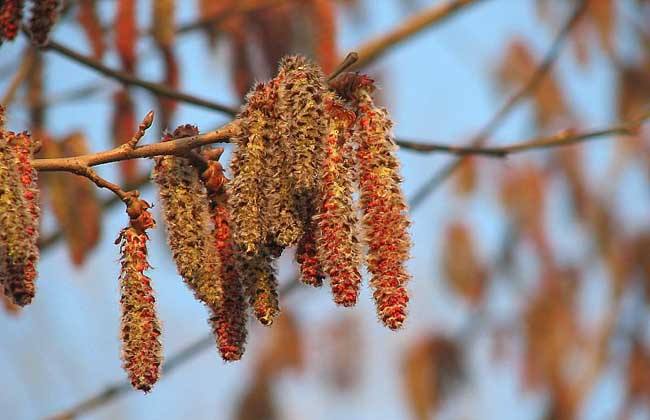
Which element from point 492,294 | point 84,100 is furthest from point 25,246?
point 492,294

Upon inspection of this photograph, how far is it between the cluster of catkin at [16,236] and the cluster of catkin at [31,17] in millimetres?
318

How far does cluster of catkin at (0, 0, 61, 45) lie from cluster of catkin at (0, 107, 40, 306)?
32 cm

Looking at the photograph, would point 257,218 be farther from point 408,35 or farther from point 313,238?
point 408,35

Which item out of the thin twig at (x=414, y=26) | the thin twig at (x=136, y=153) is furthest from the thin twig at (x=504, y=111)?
the thin twig at (x=136, y=153)

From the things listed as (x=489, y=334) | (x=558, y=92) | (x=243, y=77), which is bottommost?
(x=243, y=77)

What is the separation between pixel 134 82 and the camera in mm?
3127

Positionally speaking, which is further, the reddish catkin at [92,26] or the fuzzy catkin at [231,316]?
the reddish catkin at [92,26]

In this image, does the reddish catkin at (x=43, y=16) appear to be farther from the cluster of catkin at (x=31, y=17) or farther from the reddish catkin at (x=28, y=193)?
the reddish catkin at (x=28, y=193)

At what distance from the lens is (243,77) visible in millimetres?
3912

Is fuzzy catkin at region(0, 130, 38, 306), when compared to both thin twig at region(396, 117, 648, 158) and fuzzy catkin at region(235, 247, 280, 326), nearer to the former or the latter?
fuzzy catkin at region(235, 247, 280, 326)

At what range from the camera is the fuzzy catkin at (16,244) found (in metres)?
1.66

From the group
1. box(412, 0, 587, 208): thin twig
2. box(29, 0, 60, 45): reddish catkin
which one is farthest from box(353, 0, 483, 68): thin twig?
box(29, 0, 60, 45): reddish catkin

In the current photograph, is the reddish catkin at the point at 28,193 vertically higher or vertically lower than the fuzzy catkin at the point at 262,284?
higher

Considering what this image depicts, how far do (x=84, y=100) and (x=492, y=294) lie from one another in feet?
14.7
